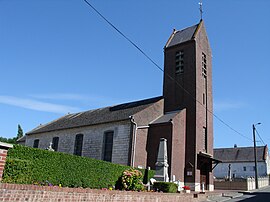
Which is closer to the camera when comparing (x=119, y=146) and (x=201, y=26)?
(x=119, y=146)

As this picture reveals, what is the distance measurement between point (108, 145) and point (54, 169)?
12724 mm

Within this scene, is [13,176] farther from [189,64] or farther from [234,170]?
[234,170]

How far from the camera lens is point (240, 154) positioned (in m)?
63.4

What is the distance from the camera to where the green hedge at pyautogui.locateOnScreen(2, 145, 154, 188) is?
10942mm

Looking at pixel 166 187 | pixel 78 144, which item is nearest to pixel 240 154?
pixel 78 144

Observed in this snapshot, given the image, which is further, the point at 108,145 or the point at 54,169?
the point at 108,145

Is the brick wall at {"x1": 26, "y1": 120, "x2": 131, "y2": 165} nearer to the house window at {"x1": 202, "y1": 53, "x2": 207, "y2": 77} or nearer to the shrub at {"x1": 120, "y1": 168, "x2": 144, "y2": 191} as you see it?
the shrub at {"x1": 120, "y1": 168, "x2": 144, "y2": 191}

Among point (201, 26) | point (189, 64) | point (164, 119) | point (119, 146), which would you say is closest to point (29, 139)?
point (119, 146)

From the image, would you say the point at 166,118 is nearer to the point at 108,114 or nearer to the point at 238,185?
the point at 108,114

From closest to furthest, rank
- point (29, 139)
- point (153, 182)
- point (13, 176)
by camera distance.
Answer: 1. point (13, 176)
2. point (153, 182)
3. point (29, 139)

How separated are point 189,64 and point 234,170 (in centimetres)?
4355

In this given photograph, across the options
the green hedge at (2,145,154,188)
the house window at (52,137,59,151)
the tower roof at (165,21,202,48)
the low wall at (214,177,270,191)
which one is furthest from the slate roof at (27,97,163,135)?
the low wall at (214,177,270,191)

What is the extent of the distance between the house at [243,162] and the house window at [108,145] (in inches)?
1616

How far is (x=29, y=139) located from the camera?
35.5 meters
